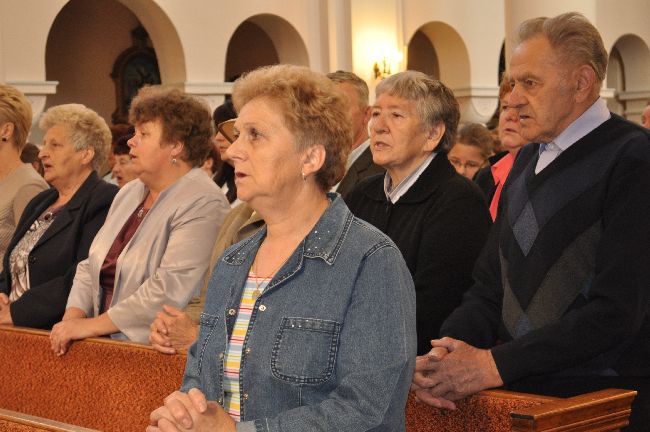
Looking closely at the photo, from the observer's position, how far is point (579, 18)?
2709 millimetres

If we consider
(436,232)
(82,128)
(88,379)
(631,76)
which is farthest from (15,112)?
(631,76)

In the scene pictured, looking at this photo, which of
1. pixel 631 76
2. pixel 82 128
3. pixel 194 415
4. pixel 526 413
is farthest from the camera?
pixel 631 76

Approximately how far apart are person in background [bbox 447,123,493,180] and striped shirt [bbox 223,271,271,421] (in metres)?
3.87

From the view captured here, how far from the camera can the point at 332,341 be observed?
2.05 m

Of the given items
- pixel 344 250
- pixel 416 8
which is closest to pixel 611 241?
pixel 344 250

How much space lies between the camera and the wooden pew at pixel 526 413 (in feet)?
7.04

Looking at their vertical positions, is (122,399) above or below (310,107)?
below

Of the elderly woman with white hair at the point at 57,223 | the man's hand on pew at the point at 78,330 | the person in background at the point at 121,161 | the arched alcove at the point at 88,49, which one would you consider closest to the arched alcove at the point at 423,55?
the arched alcove at the point at 88,49

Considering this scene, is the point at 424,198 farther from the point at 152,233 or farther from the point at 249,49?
the point at 249,49

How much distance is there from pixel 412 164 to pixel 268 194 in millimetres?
1145

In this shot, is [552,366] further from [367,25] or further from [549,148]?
[367,25]

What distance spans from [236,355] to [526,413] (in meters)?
0.62

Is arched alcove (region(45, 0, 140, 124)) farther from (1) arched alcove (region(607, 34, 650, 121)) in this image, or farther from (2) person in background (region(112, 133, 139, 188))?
(1) arched alcove (region(607, 34, 650, 121))

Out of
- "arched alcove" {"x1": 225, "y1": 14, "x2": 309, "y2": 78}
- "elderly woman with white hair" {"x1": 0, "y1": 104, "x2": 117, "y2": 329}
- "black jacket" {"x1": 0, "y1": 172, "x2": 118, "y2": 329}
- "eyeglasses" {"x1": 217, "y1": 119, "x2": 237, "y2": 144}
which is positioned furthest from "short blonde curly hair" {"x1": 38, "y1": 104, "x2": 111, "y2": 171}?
"arched alcove" {"x1": 225, "y1": 14, "x2": 309, "y2": 78}
